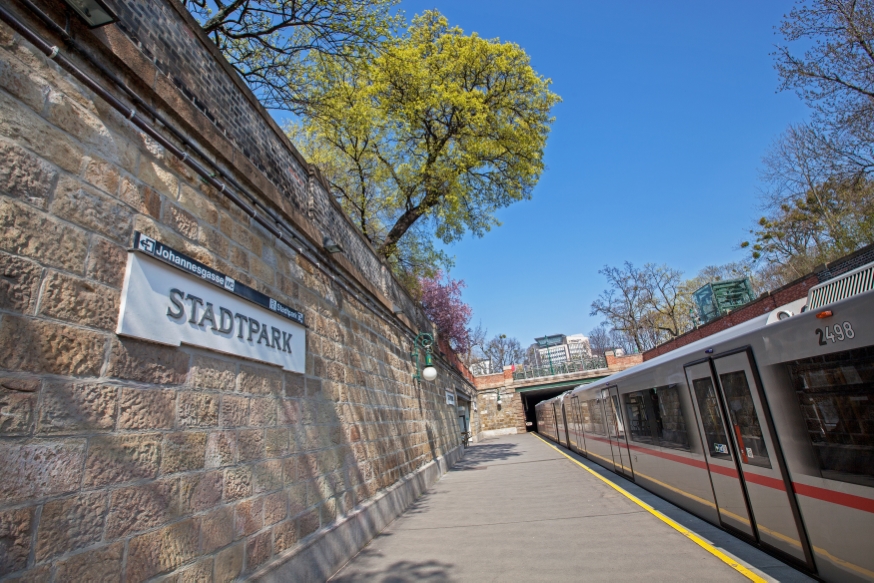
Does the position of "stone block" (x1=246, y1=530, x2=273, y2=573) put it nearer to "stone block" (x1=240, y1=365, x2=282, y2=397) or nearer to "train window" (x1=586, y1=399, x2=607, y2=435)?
"stone block" (x1=240, y1=365, x2=282, y2=397)

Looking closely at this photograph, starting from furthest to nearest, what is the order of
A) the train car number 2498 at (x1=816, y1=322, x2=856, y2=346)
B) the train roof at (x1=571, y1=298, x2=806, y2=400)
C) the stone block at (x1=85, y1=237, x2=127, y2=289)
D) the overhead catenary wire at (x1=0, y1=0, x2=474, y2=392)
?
the train roof at (x1=571, y1=298, x2=806, y2=400), the train car number 2498 at (x1=816, y1=322, x2=856, y2=346), the stone block at (x1=85, y1=237, x2=127, y2=289), the overhead catenary wire at (x1=0, y1=0, x2=474, y2=392)

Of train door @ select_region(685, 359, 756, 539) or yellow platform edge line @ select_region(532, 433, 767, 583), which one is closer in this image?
yellow platform edge line @ select_region(532, 433, 767, 583)

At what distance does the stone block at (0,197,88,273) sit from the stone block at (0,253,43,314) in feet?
0.17

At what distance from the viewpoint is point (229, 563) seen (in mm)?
3326

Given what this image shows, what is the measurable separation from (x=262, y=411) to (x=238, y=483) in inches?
26.6

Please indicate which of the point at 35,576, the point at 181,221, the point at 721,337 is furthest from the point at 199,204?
the point at 721,337

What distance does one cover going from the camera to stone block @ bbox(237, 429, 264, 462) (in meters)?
3.68

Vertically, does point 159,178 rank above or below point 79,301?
above

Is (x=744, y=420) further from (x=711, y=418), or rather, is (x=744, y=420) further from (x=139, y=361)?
(x=139, y=361)

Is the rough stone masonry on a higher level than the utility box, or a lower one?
lower

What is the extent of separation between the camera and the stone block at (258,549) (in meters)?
3.57

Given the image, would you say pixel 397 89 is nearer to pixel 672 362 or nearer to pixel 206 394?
pixel 672 362

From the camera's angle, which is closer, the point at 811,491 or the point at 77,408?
the point at 77,408

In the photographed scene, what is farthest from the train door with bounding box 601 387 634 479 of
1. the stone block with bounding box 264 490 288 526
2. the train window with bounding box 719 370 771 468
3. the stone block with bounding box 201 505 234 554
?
the stone block with bounding box 201 505 234 554
